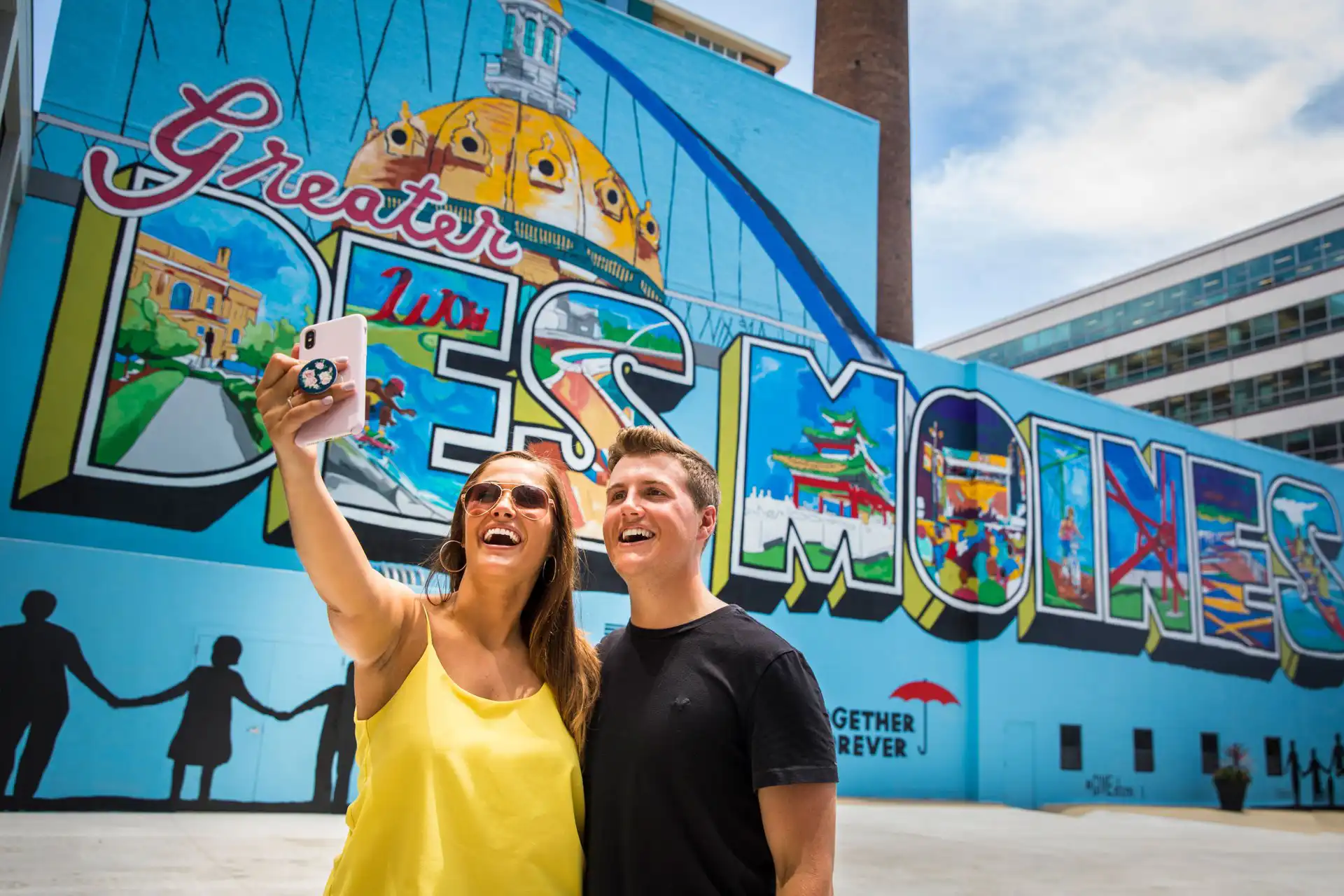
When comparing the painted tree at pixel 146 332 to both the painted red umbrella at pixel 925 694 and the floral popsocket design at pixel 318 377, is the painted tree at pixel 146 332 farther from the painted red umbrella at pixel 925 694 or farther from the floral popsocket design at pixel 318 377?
the painted red umbrella at pixel 925 694

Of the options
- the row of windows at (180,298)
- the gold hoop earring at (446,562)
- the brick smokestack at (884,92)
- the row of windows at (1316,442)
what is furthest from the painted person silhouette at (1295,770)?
the gold hoop earring at (446,562)

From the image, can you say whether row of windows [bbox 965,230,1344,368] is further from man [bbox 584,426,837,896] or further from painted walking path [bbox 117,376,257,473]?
man [bbox 584,426,837,896]

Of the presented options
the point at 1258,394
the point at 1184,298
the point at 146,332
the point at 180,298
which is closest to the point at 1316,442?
the point at 1258,394

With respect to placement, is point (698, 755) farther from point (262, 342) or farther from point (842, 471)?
point (842, 471)

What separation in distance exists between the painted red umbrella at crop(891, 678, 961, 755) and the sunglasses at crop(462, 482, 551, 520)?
1457 centimetres

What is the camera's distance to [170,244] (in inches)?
460

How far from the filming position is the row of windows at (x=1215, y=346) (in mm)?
38375

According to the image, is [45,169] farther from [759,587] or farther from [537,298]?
[759,587]

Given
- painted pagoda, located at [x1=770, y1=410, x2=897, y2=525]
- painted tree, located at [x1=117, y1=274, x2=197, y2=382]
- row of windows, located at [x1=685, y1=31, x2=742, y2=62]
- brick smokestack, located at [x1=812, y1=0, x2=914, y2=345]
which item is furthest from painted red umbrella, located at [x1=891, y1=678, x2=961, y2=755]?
row of windows, located at [x1=685, y1=31, x2=742, y2=62]

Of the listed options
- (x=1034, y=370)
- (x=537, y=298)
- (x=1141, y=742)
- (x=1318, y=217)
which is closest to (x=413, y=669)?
(x=537, y=298)

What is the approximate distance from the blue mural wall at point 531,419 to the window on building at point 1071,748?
0.13 metres

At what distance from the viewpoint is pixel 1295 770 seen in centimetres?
2173

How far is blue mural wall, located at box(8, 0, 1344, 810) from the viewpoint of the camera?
425 inches
